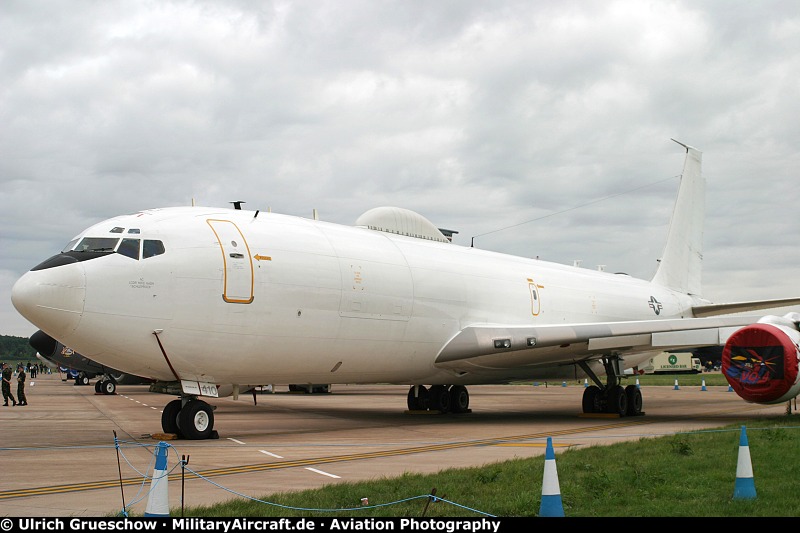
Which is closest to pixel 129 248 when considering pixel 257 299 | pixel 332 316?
pixel 257 299

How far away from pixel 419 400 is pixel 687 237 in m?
15.8

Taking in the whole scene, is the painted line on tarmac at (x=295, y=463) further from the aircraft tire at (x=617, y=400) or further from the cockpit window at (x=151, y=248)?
the cockpit window at (x=151, y=248)

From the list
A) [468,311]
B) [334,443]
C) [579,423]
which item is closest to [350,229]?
[468,311]

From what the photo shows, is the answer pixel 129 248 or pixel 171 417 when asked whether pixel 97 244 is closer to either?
pixel 129 248

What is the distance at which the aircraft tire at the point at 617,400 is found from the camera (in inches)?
882

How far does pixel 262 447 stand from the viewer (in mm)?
14289

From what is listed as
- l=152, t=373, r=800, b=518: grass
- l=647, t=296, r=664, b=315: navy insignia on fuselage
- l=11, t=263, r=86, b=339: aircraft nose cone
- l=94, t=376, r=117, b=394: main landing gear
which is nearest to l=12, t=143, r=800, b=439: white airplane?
l=11, t=263, r=86, b=339: aircraft nose cone

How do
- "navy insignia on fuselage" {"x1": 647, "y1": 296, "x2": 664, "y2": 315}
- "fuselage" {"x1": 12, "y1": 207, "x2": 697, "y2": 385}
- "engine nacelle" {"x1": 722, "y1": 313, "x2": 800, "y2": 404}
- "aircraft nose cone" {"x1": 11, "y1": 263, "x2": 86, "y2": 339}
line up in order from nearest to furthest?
1. "aircraft nose cone" {"x1": 11, "y1": 263, "x2": 86, "y2": 339}
2. "fuselage" {"x1": 12, "y1": 207, "x2": 697, "y2": 385}
3. "engine nacelle" {"x1": 722, "y1": 313, "x2": 800, "y2": 404}
4. "navy insignia on fuselage" {"x1": 647, "y1": 296, "x2": 664, "y2": 315}

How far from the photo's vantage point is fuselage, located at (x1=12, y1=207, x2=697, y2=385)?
13.8m

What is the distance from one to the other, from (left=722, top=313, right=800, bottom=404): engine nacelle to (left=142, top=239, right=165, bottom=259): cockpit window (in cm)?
1234

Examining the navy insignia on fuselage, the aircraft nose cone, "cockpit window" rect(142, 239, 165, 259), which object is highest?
"cockpit window" rect(142, 239, 165, 259)

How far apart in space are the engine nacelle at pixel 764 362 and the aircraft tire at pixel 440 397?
8.46m

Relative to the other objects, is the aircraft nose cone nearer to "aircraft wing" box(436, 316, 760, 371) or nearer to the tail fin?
"aircraft wing" box(436, 316, 760, 371)

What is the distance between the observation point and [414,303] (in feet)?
63.3
